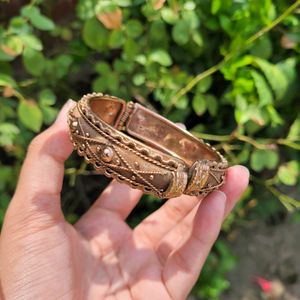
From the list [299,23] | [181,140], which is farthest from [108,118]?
[299,23]

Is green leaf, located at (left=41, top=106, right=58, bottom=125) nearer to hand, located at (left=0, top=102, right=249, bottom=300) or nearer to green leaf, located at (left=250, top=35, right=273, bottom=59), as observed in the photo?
hand, located at (left=0, top=102, right=249, bottom=300)

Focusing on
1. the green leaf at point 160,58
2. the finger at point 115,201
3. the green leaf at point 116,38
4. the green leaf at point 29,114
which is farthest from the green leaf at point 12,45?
the finger at point 115,201

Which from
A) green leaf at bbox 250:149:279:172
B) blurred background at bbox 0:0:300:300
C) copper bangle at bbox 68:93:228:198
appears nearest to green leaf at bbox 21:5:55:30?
blurred background at bbox 0:0:300:300

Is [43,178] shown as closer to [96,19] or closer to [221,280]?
[96,19]

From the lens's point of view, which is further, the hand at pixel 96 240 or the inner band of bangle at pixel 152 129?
the inner band of bangle at pixel 152 129

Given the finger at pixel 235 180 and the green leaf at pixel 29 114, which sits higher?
the green leaf at pixel 29 114

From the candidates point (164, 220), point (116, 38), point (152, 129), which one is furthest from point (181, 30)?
point (164, 220)

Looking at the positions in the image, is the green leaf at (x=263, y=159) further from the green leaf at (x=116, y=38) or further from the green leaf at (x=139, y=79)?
the green leaf at (x=116, y=38)
